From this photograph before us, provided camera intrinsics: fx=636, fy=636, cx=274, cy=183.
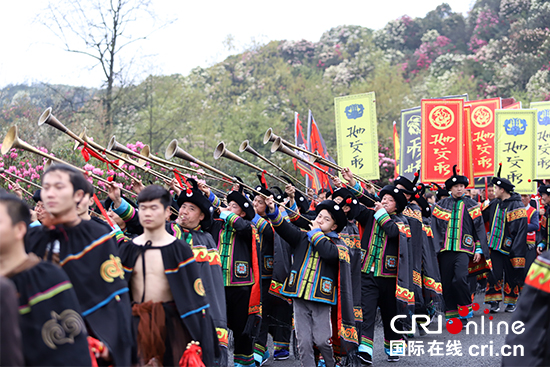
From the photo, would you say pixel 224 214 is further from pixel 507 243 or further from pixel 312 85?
pixel 312 85

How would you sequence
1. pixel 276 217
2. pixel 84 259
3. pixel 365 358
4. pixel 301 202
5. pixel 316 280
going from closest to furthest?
pixel 84 259 → pixel 316 280 → pixel 276 217 → pixel 365 358 → pixel 301 202

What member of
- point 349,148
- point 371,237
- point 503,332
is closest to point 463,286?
point 503,332

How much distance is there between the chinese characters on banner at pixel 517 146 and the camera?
12336 mm

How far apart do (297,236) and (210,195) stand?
1228 millimetres

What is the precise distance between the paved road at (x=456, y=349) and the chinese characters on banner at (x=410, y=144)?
12.8 feet

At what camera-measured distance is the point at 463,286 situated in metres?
9.86

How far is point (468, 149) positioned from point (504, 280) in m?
2.61

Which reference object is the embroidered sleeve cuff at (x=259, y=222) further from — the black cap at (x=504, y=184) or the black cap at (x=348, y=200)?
the black cap at (x=504, y=184)

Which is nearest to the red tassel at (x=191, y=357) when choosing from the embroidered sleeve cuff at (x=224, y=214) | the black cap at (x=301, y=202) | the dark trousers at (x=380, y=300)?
the embroidered sleeve cuff at (x=224, y=214)

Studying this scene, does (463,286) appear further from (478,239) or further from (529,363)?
(529,363)

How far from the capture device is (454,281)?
998 centimetres

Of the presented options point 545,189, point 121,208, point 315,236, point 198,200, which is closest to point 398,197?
point 315,236

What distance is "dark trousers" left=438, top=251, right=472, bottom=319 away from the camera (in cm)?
989
